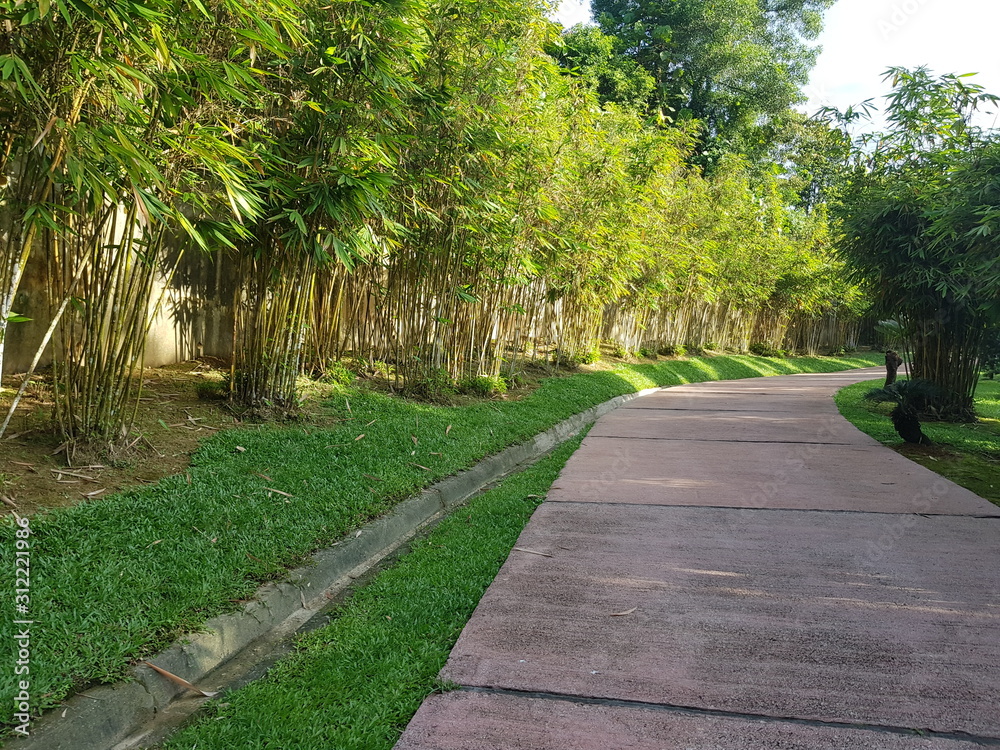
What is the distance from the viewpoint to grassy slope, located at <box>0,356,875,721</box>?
8.03ft

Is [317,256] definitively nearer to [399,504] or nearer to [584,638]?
[399,504]

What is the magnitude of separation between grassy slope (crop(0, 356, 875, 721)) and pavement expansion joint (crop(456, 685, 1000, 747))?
116 cm

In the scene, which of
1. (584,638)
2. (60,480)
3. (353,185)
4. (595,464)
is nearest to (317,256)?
(353,185)

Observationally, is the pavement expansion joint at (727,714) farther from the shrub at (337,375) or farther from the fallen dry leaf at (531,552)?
the shrub at (337,375)

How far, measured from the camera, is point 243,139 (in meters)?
4.54

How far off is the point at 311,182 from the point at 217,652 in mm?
3145

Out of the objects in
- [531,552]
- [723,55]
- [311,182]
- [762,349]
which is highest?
[723,55]

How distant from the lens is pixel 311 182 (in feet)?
16.1

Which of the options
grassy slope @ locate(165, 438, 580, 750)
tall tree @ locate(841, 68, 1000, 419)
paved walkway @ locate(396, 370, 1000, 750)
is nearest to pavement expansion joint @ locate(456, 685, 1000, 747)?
paved walkway @ locate(396, 370, 1000, 750)

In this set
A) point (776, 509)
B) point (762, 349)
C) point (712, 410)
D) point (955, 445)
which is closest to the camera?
point (776, 509)

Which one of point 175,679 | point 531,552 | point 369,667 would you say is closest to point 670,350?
point 531,552

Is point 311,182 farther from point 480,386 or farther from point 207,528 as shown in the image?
point 480,386

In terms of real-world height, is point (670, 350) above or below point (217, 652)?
above

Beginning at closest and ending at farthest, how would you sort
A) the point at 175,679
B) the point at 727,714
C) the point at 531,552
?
1. the point at 727,714
2. the point at 175,679
3. the point at 531,552
